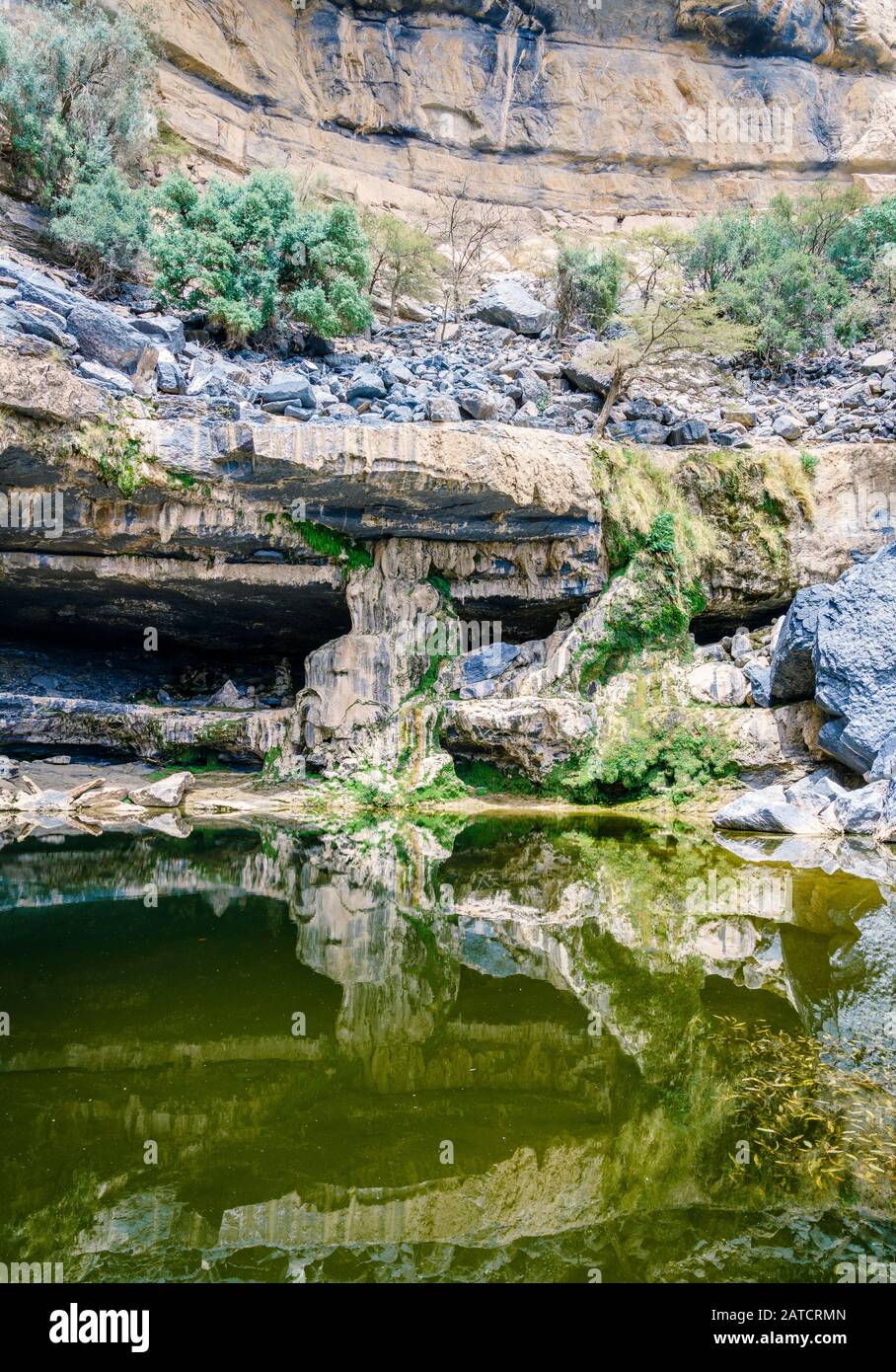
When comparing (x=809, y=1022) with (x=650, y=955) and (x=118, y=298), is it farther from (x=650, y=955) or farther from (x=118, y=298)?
(x=118, y=298)

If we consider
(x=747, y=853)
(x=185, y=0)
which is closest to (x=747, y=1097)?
(x=747, y=853)

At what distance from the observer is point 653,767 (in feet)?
39.8

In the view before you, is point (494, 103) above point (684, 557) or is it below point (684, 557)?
above

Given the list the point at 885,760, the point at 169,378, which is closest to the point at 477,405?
Answer: the point at 169,378

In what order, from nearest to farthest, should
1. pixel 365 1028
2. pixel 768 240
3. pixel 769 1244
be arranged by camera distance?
pixel 769 1244 → pixel 365 1028 → pixel 768 240

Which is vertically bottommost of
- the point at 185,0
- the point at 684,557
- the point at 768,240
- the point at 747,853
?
the point at 747,853

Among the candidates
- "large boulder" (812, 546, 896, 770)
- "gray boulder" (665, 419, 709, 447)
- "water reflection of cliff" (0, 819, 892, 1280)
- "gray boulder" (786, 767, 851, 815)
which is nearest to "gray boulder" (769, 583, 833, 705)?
"large boulder" (812, 546, 896, 770)

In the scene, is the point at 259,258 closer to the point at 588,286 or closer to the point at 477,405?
the point at 477,405

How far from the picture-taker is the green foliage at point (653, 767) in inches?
466

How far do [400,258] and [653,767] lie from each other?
14.8m

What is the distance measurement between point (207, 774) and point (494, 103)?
24733 mm

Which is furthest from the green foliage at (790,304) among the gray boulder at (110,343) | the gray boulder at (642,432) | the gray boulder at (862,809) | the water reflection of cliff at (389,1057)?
the water reflection of cliff at (389,1057)

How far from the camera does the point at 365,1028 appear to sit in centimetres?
388

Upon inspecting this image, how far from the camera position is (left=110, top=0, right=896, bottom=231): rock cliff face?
24844 mm
